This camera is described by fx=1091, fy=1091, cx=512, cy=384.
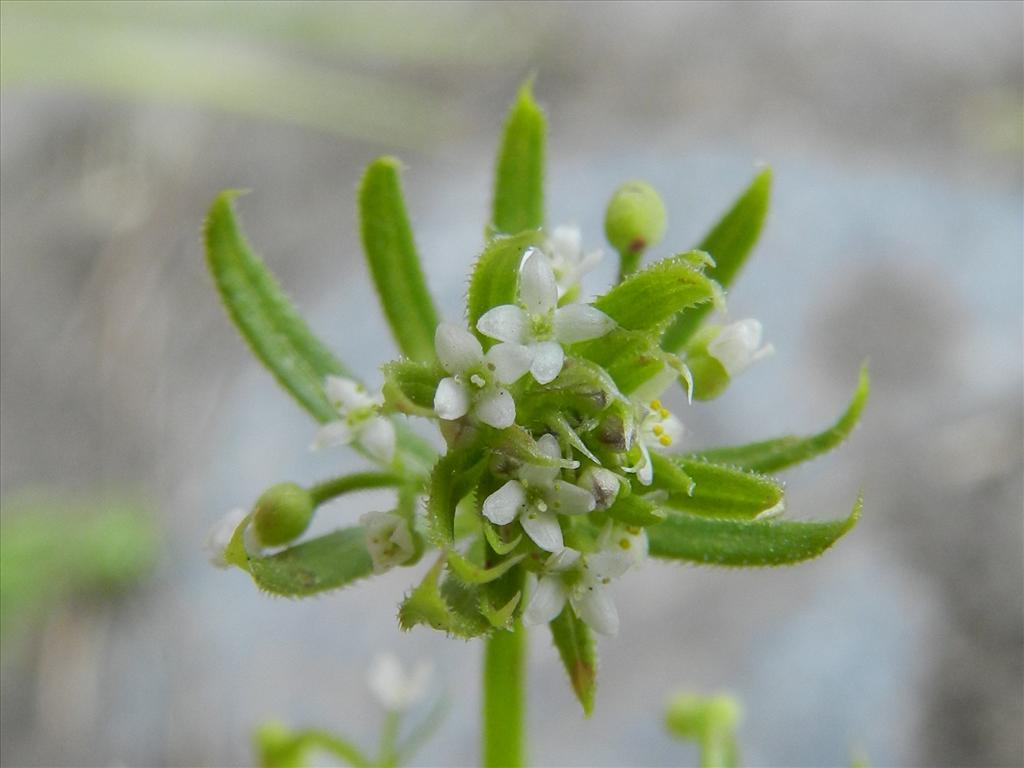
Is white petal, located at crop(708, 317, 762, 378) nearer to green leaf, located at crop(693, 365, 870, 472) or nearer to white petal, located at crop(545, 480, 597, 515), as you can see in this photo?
green leaf, located at crop(693, 365, 870, 472)

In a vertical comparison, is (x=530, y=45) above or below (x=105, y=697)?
above

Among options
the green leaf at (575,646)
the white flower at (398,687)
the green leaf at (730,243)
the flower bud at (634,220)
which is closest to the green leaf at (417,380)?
the green leaf at (575,646)

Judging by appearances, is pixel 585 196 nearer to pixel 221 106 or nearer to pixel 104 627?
pixel 221 106

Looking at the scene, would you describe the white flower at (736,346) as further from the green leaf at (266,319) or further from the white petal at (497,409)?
the green leaf at (266,319)

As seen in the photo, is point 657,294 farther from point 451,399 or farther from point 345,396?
point 345,396

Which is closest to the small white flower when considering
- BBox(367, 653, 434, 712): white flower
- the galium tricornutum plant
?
the galium tricornutum plant

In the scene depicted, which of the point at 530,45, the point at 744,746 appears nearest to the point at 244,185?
the point at 530,45

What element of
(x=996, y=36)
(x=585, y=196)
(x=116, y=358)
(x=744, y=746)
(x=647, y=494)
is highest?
(x=996, y=36)
